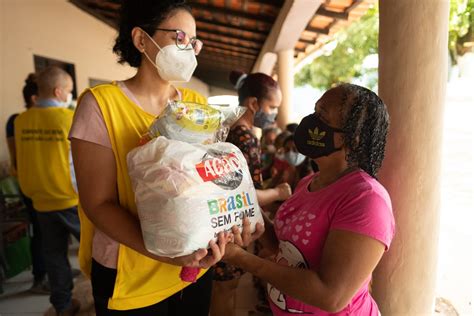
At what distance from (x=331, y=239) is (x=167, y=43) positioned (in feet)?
2.91

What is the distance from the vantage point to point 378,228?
3.10 feet

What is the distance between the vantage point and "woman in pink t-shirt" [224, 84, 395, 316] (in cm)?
95

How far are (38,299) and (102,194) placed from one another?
263 centimetres

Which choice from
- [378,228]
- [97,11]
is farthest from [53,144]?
[97,11]

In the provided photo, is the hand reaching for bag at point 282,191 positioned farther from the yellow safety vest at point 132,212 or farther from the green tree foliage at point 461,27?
the green tree foliage at point 461,27

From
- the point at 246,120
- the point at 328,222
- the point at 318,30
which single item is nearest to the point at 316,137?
the point at 328,222

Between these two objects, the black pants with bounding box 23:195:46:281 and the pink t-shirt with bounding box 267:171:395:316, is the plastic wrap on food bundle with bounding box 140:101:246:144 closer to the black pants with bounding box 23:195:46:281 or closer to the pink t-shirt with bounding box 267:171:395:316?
the pink t-shirt with bounding box 267:171:395:316

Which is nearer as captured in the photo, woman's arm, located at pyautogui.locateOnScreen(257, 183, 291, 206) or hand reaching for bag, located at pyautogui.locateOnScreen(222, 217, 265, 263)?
hand reaching for bag, located at pyautogui.locateOnScreen(222, 217, 265, 263)

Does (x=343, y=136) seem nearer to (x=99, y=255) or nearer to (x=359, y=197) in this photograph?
(x=359, y=197)

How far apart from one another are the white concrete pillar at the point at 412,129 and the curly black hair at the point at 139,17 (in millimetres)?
1046

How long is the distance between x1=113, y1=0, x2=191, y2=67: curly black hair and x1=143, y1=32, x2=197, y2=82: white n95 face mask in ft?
0.16

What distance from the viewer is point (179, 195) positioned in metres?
0.88

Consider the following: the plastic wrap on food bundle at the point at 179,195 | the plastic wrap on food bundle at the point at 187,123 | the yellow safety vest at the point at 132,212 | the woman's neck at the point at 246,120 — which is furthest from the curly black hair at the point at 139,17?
the woman's neck at the point at 246,120

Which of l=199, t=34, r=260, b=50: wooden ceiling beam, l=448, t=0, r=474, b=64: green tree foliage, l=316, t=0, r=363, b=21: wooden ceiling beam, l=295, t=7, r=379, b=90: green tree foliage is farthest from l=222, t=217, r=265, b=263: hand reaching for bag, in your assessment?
l=295, t=7, r=379, b=90: green tree foliage
